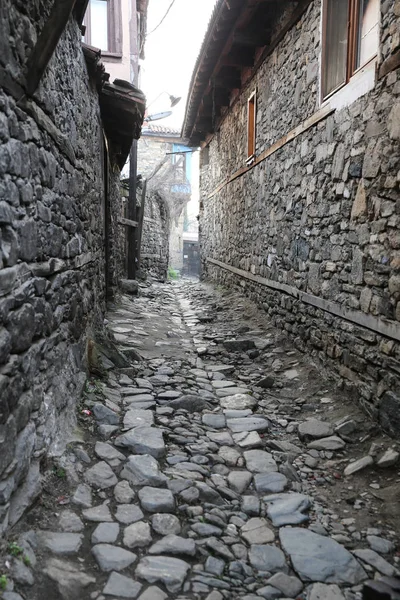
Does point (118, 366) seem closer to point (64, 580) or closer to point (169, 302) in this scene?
point (64, 580)

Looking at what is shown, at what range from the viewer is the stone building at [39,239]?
1.84 m

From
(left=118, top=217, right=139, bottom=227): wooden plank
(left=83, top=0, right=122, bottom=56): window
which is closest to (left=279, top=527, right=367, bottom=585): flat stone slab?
(left=118, top=217, right=139, bottom=227): wooden plank

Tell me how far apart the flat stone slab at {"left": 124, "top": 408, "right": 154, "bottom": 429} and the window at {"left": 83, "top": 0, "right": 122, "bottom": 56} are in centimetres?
736

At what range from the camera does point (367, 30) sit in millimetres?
3830

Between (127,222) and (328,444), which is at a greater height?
(127,222)

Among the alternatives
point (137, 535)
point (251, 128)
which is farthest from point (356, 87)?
point (251, 128)

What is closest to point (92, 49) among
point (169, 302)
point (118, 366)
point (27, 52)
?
point (27, 52)

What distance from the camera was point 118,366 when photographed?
4.52 m

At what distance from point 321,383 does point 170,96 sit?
1304cm

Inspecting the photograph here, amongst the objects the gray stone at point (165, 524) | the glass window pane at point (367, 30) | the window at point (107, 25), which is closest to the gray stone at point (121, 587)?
the gray stone at point (165, 524)

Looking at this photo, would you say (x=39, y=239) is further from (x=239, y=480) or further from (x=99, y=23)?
(x=99, y=23)

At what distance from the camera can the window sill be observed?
3.54 m

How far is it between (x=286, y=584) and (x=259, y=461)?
109 centimetres

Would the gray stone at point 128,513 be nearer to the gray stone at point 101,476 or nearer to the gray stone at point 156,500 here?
the gray stone at point 156,500
